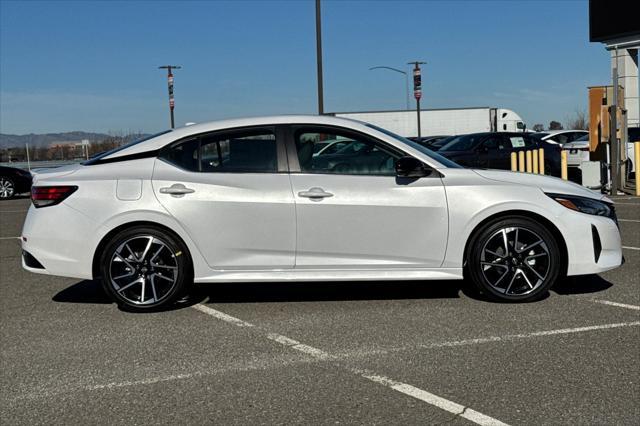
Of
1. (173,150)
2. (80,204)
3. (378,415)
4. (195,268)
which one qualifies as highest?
(173,150)

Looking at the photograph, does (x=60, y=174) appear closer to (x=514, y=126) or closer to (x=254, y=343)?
(x=254, y=343)

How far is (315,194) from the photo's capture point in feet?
18.1

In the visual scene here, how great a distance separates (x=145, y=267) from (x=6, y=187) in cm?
1686

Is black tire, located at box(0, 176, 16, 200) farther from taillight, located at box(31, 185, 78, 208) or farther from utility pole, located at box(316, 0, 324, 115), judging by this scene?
taillight, located at box(31, 185, 78, 208)

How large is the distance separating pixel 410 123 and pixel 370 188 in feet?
139

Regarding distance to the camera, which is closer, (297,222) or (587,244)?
(297,222)

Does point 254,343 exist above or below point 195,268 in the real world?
below

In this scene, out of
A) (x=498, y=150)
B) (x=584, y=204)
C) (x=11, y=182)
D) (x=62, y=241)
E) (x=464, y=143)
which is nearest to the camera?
(x=62, y=241)

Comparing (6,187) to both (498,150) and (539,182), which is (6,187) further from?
(539,182)

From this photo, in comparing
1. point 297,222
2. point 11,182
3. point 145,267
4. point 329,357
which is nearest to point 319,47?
point 11,182

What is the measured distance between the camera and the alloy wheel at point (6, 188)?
67.5 ft

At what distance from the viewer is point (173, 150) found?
5766 millimetres

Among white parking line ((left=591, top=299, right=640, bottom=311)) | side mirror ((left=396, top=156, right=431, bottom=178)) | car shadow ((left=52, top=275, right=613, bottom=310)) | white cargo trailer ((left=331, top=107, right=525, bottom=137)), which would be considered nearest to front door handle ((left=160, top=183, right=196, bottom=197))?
car shadow ((left=52, top=275, right=613, bottom=310))

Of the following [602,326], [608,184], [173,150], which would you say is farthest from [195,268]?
[608,184]
